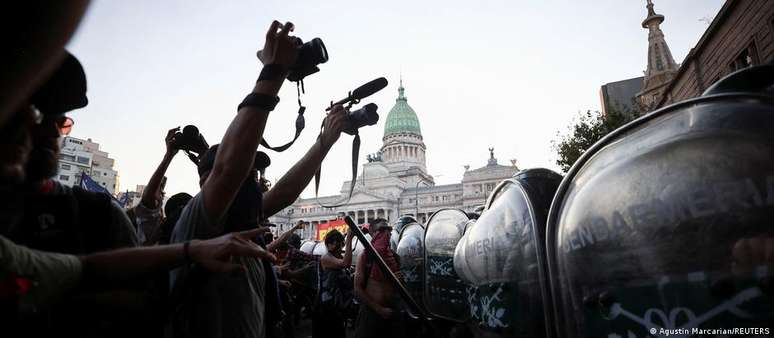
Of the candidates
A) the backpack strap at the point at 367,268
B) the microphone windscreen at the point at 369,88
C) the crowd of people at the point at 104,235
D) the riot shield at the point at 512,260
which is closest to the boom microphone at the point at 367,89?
the microphone windscreen at the point at 369,88

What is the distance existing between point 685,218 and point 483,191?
6472 cm

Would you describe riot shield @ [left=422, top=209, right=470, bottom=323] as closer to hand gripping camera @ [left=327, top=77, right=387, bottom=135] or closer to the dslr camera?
hand gripping camera @ [left=327, top=77, right=387, bottom=135]

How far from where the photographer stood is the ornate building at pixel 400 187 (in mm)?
65750

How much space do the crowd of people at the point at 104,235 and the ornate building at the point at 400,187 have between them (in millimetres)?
53582

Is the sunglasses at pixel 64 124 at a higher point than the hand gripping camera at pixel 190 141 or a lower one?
lower

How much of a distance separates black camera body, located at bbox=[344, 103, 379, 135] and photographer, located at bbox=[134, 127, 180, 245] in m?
1.22

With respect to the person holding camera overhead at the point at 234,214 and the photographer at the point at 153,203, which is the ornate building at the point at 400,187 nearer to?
the photographer at the point at 153,203

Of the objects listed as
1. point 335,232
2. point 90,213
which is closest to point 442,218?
point 335,232

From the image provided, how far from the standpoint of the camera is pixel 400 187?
7394 cm

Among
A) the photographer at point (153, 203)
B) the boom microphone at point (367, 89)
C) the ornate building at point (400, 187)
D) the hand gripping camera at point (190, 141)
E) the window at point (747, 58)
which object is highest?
the ornate building at point (400, 187)

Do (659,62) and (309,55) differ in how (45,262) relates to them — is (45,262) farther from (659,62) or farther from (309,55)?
(659,62)

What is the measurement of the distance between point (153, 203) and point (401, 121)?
81.7 metres

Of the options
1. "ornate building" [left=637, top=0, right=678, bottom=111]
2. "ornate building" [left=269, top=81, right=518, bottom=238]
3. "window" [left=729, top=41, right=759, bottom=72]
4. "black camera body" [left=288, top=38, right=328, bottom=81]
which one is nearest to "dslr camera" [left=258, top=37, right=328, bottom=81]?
"black camera body" [left=288, top=38, right=328, bottom=81]

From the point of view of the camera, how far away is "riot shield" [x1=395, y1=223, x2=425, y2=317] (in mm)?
5977
